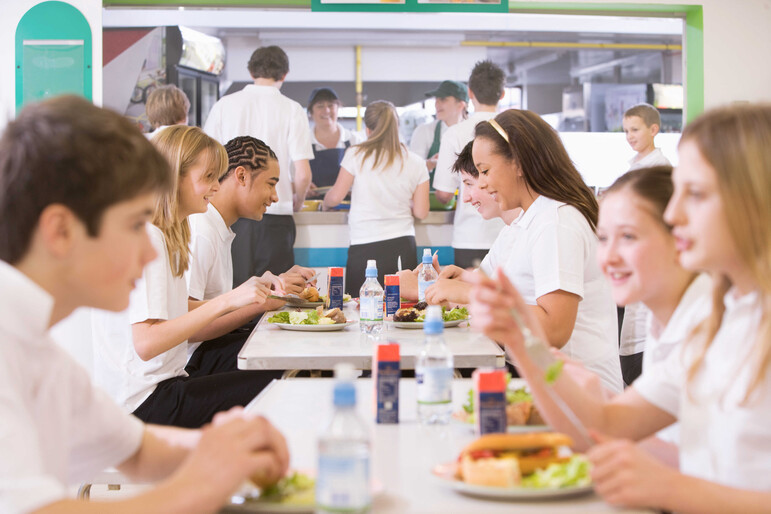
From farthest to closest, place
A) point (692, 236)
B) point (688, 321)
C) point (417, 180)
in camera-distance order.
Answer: point (417, 180), point (688, 321), point (692, 236)

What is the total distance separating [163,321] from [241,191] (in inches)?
49.7

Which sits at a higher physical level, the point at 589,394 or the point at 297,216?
the point at 297,216

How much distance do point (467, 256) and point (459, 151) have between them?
0.66 metres

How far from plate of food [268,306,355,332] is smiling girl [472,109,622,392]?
60 cm

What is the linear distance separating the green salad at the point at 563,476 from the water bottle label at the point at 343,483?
25 centimetres

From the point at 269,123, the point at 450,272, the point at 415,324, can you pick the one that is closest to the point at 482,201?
the point at 450,272

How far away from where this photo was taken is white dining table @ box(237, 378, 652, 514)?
3.47 ft

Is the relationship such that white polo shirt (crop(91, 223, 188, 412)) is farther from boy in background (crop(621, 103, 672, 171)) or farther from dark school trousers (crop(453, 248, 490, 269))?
boy in background (crop(621, 103, 672, 171))

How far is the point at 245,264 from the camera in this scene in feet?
16.6

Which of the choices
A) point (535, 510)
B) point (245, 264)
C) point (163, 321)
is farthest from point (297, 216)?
point (535, 510)

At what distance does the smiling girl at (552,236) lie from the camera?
2.47 meters

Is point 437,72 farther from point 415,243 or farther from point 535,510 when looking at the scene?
point 535,510

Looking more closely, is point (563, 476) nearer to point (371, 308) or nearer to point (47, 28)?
point (371, 308)

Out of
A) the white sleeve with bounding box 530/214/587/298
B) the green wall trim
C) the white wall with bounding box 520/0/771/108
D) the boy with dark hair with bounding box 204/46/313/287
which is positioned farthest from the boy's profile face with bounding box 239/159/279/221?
the white wall with bounding box 520/0/771/108
